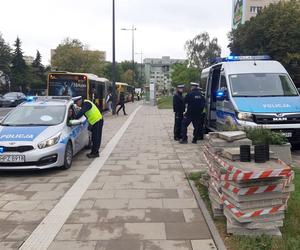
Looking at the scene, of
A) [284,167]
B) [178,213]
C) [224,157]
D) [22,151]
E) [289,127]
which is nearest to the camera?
[284,167]

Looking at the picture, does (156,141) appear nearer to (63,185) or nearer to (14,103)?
(63,185)

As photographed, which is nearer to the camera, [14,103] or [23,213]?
[23,213]

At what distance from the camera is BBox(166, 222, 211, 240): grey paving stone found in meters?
5.18

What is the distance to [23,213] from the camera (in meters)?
6.24

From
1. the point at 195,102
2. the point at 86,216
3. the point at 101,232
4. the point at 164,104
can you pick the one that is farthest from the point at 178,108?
the point at 164,104

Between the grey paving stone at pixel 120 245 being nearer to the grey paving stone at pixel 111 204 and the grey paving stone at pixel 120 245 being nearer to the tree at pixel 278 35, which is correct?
the grey paving stone at pixel 111 204

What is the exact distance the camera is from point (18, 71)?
75875 mm

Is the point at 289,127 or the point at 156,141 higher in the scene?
the point at 289,127

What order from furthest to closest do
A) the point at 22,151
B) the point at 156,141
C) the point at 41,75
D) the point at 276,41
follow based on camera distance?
the point at 41,75 < the point at 276,41 < the point at 156,141 < the point at 22,151

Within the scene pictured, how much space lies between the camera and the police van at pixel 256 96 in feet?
34.6

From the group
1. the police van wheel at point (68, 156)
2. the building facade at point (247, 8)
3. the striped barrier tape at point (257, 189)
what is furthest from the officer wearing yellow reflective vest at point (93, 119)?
the building facade at point (247, 8)

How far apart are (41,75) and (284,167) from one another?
8435 centimetres

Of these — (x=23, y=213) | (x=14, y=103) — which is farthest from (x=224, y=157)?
(x=14, y=103)

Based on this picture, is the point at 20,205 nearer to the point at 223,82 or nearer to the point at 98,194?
the point at 98,194
